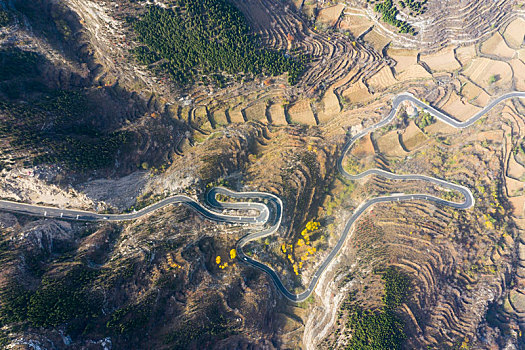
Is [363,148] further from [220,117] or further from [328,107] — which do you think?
[220,117]

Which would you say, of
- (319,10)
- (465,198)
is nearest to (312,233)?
(465,198)

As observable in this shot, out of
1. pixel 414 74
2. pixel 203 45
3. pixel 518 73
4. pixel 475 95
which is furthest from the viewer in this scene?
pixel 518 73

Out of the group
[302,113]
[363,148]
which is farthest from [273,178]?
→ [363,148]

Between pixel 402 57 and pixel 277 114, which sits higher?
pixel 402 57

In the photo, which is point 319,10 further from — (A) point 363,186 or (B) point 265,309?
(B) point 265,309

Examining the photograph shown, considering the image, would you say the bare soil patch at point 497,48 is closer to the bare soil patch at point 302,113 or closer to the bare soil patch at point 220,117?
the bare soil patch at point 302,113

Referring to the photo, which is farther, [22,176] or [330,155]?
[330,155]

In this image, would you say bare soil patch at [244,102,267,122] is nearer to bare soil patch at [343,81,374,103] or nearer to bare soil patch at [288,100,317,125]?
bare soil patch at [288,100,317,125]

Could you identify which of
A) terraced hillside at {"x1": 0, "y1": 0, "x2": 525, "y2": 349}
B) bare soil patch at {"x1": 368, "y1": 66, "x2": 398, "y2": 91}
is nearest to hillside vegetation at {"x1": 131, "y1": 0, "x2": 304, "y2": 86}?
terraced hillside at {"x1": 0, "y1": 0, "x2": 525, "y2": 349}
